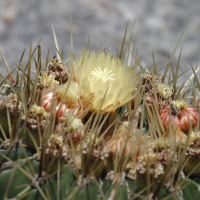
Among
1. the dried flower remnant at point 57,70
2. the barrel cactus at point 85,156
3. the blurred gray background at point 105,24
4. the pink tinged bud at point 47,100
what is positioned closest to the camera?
the barrel cactus at point 85,156

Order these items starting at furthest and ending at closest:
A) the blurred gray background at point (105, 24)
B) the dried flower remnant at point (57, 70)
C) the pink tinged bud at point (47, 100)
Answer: the blurred gray background at point (105, 24)
the dried flower remnant at point (57, 70)
the pink tinged bud at point (47, 100)

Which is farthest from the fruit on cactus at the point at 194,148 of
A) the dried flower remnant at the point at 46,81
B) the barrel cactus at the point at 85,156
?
the dried flower remnant at the point at 46,81

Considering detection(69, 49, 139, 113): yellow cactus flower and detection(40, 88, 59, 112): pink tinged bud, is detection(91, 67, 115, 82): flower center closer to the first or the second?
detection(69, 49, 139, 113): yellow cactus flower

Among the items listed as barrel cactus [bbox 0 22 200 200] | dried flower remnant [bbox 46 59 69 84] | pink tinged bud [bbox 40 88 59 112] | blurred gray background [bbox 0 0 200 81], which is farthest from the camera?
blurred gray background [bbox 0 0 200 81]

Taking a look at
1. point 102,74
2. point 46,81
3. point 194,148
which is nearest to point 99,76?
point 102,74

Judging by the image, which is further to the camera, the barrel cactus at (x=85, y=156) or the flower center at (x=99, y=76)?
the flower center at (x=99, y=76)

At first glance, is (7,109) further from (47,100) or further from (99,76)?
(99,76)

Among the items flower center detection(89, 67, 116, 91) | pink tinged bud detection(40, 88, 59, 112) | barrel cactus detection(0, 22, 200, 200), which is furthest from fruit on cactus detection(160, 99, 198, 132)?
pink tinged bud detection(40, 88, 59, 112)

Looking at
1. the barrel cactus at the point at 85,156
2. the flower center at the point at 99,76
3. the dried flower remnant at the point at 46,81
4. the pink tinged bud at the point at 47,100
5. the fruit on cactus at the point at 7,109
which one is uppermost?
the flower center at the point at 99,76

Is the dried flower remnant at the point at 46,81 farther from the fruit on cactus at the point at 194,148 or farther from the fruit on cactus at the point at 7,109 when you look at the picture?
the fruit on cactus at the point at 194,148
